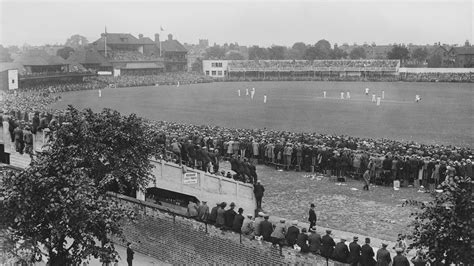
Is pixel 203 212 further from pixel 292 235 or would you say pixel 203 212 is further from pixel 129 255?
pixel 292 235

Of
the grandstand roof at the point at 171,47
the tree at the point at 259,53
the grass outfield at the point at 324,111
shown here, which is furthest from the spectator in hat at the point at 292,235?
the tree at the point at 259,53

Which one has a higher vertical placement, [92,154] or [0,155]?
[92,154]

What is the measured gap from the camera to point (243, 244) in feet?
51.0

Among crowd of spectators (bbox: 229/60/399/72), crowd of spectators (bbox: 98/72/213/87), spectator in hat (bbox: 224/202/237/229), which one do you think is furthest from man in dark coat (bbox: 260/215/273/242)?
crowd of spectators (bbox: 229/60/399/72)

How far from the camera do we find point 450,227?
34.2 feet

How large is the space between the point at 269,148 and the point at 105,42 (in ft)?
301

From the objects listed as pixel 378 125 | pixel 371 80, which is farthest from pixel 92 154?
pixel 371 80

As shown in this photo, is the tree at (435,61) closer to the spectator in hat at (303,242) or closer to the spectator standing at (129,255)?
the spectator standing at (129,255)

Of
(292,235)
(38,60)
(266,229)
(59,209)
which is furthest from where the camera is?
(38,60)

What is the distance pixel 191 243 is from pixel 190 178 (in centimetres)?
375

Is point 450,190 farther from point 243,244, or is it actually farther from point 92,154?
point 92,154

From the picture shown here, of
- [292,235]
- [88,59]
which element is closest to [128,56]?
[88,59]

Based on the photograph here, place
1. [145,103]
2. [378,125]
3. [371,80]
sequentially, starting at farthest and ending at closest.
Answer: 1. [371,80]
2. [145,103]
3. [378,125]

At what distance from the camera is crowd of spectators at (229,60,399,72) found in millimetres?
118250
